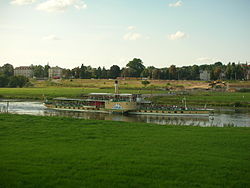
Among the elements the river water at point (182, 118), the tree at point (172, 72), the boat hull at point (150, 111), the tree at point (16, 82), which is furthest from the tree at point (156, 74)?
the river water at point (182, 118)

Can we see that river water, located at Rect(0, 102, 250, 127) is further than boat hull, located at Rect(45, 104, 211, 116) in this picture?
No

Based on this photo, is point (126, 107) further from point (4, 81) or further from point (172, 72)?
point (172, 72)

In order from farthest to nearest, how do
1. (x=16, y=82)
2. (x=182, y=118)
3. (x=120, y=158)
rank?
(x=16, y=82) → (x=182, y=118) → (x=120, y=158)

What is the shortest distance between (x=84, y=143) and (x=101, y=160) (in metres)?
5.28

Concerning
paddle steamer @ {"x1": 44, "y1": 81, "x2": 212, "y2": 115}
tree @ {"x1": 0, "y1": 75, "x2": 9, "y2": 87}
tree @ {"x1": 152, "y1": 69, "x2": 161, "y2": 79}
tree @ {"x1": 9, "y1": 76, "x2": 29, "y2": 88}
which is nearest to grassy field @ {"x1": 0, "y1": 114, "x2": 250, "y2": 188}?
paddle steamer @ {"x1": 44, "y1": 81, "x2": 212, "y2": 115}

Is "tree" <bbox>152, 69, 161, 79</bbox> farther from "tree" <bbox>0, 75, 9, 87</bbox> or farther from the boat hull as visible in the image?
the boat hull

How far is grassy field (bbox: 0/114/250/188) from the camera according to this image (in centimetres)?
1468

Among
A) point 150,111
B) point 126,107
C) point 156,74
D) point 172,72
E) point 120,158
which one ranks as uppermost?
point 172,72

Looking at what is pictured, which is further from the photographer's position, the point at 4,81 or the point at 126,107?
the point at 4,81

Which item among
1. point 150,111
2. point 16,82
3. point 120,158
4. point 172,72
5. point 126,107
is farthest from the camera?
point 172,72

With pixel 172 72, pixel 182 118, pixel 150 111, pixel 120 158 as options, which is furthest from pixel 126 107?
pixel 172 72

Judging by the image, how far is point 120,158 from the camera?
60.0ft

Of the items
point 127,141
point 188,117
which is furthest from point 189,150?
point 188,117

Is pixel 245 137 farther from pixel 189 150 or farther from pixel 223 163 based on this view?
pixel 223 163
